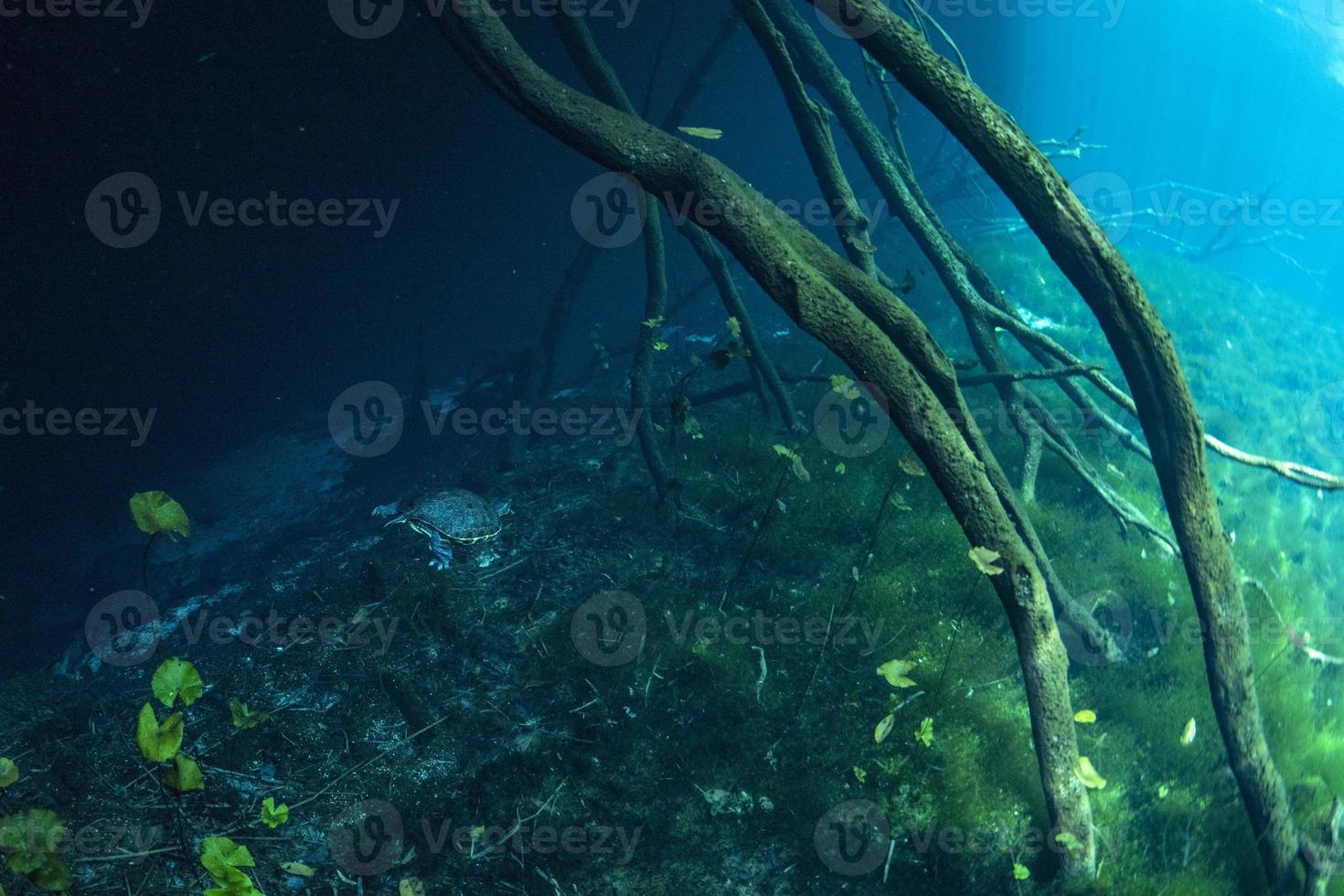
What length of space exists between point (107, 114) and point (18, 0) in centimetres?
130

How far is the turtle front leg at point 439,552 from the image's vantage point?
4598 millimetres

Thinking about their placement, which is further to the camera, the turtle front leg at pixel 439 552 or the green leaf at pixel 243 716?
the turtle front leg at pixel 439 552

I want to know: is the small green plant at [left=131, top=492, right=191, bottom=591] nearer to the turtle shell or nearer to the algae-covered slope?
the algae-covered slope

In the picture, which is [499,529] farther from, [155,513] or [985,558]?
[985,558]

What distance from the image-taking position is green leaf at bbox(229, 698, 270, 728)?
298 cm

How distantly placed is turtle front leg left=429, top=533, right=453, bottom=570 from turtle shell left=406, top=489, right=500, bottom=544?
5 centimetres

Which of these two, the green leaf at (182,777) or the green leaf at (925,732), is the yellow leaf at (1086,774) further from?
the green leaf at (182,777)

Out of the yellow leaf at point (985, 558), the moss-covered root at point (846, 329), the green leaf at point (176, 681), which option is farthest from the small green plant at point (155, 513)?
the yellow leaf at point (985, 558)

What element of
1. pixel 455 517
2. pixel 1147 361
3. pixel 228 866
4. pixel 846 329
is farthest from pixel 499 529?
pixel 1147 361

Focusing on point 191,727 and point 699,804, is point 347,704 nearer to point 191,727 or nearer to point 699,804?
point 191,727

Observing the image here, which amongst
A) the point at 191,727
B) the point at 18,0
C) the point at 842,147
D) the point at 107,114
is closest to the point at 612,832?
the point at 191,727

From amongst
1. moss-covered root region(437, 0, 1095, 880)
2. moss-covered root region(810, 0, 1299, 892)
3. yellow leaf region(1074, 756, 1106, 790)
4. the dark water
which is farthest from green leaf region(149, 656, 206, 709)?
moss-covered root region(810, 0, 1299, 892)

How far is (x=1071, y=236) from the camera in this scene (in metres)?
3.04

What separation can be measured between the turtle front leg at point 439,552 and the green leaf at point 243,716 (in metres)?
1.53
